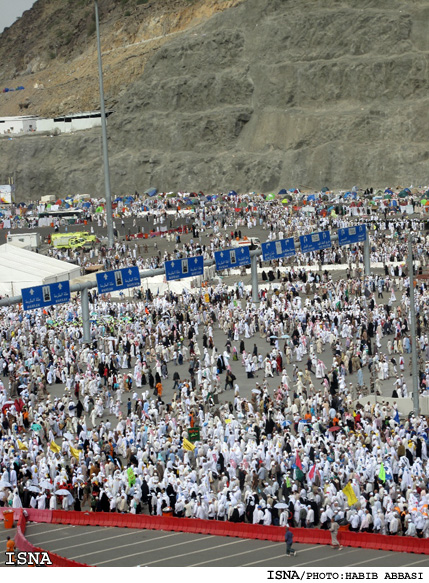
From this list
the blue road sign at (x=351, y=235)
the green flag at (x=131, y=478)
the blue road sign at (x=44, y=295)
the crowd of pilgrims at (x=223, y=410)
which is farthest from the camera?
the blue road sign at (x=351, y=235)

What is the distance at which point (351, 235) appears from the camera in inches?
2307

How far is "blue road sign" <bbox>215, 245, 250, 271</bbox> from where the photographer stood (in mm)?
52631

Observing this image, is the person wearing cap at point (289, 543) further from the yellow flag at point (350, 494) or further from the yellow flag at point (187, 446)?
the yellow flag at point (187, 446)

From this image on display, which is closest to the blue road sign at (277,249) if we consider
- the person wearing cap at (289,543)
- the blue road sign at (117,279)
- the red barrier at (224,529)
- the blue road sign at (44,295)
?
the blue road sign at (117,279)

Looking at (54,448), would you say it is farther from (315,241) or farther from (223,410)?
(315,241)

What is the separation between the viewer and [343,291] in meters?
51.5

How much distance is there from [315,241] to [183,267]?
9677 millimetres

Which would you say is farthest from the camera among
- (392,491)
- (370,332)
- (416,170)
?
(416,170)

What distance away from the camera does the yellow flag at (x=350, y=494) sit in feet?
82.5

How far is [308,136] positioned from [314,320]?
→ 64.5m

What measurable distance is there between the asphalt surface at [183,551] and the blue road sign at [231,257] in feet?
89.8

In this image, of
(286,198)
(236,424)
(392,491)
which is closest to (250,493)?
(392,491)

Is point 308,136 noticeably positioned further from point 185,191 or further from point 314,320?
point 314,320

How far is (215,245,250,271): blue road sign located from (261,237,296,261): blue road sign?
120 cm
